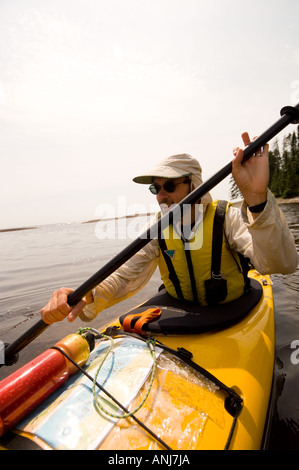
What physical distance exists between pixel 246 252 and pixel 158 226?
0.86 meters

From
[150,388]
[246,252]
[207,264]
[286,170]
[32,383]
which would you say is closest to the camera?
[32,383]

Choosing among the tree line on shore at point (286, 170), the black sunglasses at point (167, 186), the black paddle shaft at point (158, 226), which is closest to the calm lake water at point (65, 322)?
the black paddle shaft at point (158, 226)

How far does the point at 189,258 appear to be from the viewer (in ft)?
8.57

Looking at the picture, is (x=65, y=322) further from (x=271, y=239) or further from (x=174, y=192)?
(x=271, y=239)

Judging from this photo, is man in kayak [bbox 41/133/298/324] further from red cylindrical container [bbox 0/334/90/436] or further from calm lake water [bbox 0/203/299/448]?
calm lake water [bbox 0/203/299/448]

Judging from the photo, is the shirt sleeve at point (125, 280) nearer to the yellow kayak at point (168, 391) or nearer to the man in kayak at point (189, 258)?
the man in kayak at point (189, 258)

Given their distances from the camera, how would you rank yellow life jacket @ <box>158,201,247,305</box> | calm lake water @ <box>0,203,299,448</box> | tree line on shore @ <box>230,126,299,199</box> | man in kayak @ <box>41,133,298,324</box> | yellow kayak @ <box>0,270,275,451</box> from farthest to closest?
tree line on shore @ <box>230,126,299,199</box>, calm lake water @ <box>0,203,299,448</box>, yellow life jacket @ <box>158,201,247,305</box>, man in kayak @ <box>41,133,298,324</box>, yellow kayak @ <box>0,270,275,451</box>

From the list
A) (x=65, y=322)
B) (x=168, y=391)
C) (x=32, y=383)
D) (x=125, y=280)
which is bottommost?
(x=65, y=322)

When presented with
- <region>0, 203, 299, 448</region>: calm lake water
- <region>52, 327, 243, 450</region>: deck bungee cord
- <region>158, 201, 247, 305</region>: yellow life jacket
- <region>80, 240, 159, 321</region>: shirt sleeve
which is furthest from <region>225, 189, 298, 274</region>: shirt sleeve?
<region>0, 203, 299, 448</region>: calm lake water

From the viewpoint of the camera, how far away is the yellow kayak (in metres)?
1.26

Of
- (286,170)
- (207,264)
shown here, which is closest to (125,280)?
(207,264)

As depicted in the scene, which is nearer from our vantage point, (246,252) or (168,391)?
(168,391)
